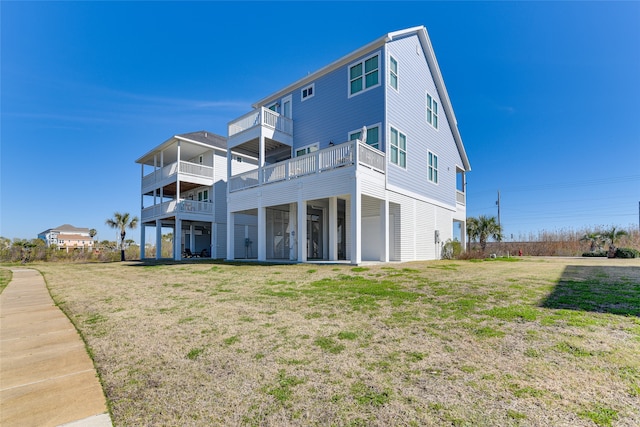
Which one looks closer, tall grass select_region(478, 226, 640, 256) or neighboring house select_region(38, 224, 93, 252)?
tall grass select_region(478, 226, 640, 256)

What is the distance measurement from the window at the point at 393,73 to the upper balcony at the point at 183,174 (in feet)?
48.5

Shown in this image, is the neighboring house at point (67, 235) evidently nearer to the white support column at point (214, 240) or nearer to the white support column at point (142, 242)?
the white support column at point (142, 242)

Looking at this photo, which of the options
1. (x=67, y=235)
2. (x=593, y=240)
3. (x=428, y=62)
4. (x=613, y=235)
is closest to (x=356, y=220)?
(x=428, y=62)

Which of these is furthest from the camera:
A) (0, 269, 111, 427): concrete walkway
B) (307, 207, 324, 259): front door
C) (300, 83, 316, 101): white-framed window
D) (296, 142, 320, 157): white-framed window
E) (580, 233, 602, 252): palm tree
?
(580, 233, 602, 252): palm tree

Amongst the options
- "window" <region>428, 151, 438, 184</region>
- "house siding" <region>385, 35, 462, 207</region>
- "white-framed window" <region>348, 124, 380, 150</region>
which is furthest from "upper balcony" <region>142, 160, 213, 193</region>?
"window" <region>428, 151, 438, 184</region>

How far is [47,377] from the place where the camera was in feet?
9.55

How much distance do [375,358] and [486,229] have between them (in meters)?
30.6

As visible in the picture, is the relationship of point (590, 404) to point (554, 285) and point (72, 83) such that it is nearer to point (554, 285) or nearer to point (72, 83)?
point (554, 285)

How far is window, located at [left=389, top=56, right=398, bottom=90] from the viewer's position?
540 inches

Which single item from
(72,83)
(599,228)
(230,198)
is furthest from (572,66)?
(72,83)

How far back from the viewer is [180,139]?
814 inches

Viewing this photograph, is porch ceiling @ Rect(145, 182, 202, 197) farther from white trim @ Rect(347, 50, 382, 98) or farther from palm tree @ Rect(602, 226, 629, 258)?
palm tree @ Rect(602, 226, 629, 258)

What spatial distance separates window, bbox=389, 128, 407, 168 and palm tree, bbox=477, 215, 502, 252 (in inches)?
749

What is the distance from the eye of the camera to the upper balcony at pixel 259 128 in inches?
616
